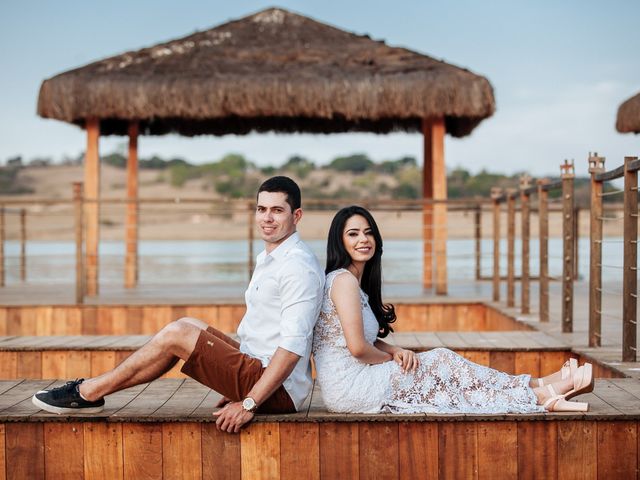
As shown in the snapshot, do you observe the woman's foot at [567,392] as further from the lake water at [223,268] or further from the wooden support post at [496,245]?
the lake water at [223,268]

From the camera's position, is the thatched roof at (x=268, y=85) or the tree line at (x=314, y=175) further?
the tree line at (x=314, y=175)

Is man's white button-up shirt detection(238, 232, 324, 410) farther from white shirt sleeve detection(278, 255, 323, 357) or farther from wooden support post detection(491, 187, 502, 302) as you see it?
wooden support post detection(491, 187, 502, 302)

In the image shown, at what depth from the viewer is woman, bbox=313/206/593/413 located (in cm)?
312

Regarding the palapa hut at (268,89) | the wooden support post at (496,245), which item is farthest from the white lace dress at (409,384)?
the palapa hut at (268,89)

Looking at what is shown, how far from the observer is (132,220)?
971 cm

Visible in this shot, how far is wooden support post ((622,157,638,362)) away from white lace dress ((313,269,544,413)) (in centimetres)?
138

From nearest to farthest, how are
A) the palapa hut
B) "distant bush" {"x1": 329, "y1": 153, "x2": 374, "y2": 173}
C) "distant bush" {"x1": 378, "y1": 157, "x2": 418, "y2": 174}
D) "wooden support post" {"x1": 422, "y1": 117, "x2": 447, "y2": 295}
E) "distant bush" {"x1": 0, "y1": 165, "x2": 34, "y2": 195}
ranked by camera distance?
"wooden support post" {"x1": 422, "y1": 117, "x2": 447, "y2": 295} → the palapa hut → "distant bush" {"x1": 0, "y1": 165, "x2": 34, "y2": 195} → "distant bush" {"x1": 378, "y1": 157, "x2": 418, "y2": 174} → "distant bush" {"x1": 329, "y1": 153, "x2": 374, "y2": 173}

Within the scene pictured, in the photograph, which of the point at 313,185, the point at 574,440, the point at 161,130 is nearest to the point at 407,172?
the point at 313,185

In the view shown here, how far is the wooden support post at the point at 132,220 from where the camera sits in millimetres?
9555

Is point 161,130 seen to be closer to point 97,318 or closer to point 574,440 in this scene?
point 97,318

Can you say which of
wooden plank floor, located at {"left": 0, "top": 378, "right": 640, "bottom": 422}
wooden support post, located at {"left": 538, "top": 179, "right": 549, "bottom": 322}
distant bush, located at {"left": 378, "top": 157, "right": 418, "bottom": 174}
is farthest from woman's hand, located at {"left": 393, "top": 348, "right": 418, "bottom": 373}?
distant bush, located at {"left": 378, "top": 157, "right": 418, "bottom": 174}

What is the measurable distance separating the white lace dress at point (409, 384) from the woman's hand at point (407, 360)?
0.02 m

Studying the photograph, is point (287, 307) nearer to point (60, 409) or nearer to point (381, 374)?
point (381, 374)

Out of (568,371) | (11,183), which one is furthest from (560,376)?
(11,183)
